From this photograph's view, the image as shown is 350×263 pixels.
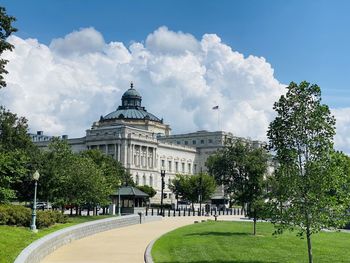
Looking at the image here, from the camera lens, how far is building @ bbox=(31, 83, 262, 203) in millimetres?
146125

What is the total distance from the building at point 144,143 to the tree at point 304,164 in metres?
110

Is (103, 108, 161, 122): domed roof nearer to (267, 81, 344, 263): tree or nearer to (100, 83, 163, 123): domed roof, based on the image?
(100, 83, 163, 123): domed roof

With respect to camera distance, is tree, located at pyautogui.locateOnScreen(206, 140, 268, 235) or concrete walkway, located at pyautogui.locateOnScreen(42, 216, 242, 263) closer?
concrete walkway, located at pyautogui.locateOnScreen(42, 216, 242, 263)

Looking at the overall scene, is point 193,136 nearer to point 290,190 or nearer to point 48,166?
point 48,166

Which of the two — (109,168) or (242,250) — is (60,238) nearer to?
(242,250)

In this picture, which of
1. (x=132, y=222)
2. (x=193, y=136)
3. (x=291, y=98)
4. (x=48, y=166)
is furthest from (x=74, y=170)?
(x=193, y=136)

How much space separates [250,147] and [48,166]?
1781 centimetres

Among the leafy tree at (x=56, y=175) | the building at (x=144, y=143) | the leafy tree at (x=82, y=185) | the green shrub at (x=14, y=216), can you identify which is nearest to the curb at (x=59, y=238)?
the green shrub at (x=14, y=216)

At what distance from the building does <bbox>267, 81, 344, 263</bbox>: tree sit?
11050cm

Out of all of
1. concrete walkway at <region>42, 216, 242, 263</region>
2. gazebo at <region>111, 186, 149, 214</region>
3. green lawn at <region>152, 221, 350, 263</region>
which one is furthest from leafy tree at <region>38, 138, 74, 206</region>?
gazebo at <region>111, 186, 149, 214</region>

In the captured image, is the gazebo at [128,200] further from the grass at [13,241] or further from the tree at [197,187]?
the tree at [197,187]

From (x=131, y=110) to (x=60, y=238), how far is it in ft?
521

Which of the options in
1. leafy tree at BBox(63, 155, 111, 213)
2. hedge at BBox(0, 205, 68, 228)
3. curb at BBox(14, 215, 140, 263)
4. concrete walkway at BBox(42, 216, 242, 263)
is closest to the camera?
curb at BBox(14, 215, 140, 263)

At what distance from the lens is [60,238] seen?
963 inches
